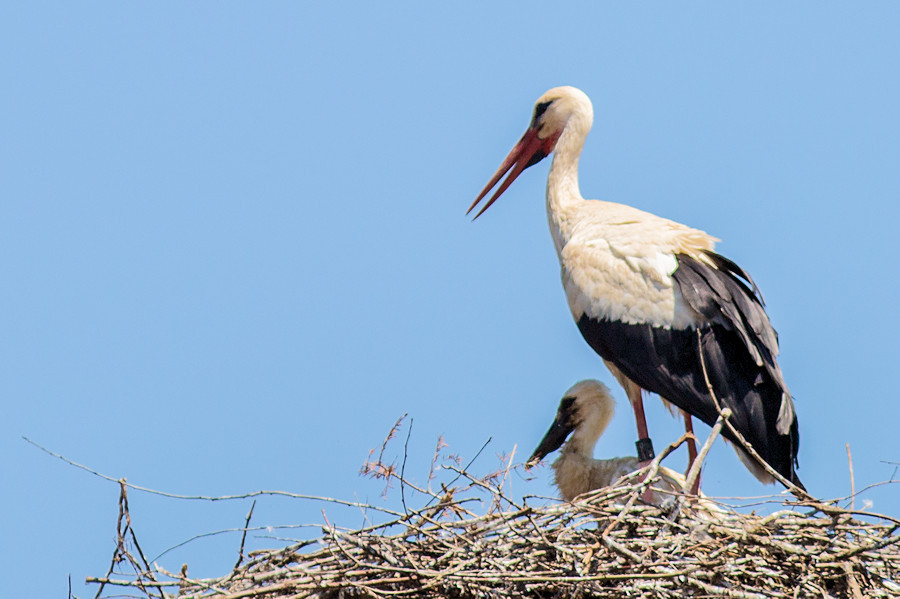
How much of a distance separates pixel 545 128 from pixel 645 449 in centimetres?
159

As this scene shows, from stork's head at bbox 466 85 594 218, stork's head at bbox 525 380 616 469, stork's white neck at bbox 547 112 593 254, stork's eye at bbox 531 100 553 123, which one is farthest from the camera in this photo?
stork's eye at bbox 531 100 553 123

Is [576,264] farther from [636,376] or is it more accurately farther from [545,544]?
[545,544]

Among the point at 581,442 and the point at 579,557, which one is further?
the point at 581,442

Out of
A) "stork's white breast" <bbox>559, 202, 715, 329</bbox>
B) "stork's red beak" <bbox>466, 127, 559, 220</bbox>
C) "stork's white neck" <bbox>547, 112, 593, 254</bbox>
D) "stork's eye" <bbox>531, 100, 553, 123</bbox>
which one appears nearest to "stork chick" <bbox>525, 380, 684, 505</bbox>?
"stork's white breast" <bbox>559, 202, 715, 329</bbox>

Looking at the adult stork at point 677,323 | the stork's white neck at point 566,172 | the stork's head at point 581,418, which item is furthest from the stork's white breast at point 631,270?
the stork's head at point 581,418

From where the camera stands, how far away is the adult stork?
518cm

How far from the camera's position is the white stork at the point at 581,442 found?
560 cm

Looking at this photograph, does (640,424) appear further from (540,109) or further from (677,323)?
(540,109)

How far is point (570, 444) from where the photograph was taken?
19.2 feet

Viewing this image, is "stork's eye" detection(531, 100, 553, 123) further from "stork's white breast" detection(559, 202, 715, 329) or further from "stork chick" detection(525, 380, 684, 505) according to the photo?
"stork chick" detection(525, 380, 684, 505)

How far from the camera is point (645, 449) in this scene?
5.39m

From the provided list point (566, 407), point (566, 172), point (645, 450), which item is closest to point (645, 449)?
point (645, 450)

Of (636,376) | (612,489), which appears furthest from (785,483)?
(636,376)

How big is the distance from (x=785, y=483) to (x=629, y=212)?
202 cm
